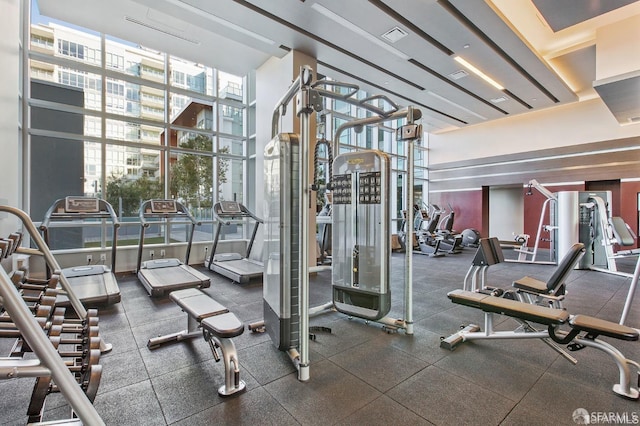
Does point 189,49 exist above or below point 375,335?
above

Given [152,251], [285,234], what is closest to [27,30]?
[152,251]

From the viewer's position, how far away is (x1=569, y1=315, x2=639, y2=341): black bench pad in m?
2.04

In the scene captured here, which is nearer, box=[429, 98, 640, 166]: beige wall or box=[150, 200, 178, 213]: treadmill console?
box=[150, 200, 178, 213]: treadmill console

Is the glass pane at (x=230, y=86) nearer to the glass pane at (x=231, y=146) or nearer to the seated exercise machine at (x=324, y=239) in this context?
the glass pane at (x=231, y=146)

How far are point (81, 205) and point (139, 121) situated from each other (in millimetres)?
2367

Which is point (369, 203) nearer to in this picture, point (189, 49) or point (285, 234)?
point (285, 234)

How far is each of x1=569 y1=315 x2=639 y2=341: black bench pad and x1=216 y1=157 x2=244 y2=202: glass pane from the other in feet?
22.6

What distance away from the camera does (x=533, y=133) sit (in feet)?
33.9

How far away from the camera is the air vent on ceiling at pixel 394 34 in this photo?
4992 millimetres

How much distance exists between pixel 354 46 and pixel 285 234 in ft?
15.2

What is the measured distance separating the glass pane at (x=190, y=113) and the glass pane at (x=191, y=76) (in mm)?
275

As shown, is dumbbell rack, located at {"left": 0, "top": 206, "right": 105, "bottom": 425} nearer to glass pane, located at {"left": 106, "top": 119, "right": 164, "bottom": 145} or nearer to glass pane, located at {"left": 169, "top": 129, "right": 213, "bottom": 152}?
glass pane, located at {"left": 106, "top": 119, "right": 164, "bottom": 145}

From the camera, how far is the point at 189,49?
6.06 meters

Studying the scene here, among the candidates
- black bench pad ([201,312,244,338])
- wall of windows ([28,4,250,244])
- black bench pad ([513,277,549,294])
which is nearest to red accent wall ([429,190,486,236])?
black bench pad ([513,277,549,294])
